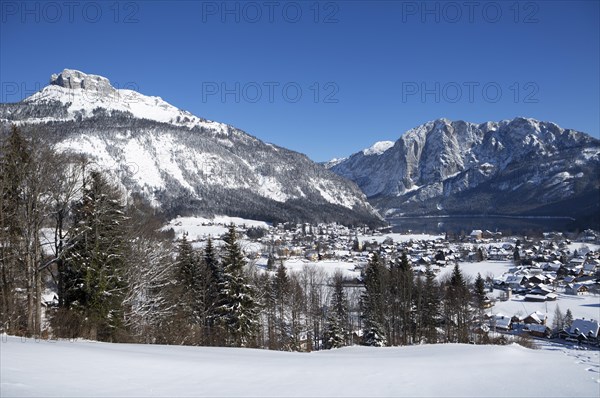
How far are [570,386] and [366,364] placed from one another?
332 centimetres

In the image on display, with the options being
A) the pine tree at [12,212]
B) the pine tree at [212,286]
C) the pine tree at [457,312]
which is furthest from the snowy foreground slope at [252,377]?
the pine tree at [457,312]

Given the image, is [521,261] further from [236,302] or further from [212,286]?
[236,302]

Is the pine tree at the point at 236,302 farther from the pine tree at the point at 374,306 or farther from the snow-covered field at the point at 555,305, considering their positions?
the snow-covered field at the point at 555,305

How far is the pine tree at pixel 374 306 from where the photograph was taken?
22.9 m

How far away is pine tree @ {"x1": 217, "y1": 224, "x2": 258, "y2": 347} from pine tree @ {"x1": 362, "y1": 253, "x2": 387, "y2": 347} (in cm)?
852

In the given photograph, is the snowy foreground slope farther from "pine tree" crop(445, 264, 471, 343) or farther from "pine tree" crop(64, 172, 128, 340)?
"pine tree" crop(445, 264, 471, 343)

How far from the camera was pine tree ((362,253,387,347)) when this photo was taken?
2290 centimetres

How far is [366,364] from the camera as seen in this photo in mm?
7328

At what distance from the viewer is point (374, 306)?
1029 inches

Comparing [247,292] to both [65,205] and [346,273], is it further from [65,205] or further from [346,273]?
[346,273]

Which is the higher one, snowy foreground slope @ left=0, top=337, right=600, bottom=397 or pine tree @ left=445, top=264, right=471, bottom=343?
snowy foreground slope @ left=0, top=337, right=600, bottom=397

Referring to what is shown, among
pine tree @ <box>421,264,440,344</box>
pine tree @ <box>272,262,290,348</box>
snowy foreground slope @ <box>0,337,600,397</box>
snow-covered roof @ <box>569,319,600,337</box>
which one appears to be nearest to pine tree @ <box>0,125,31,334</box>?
snowy foreground slope @ <box>0,337,600,397</box>

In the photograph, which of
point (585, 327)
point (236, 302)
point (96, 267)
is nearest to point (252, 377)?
point (96, 267)

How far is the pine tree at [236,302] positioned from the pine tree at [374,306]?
27.9 ft
